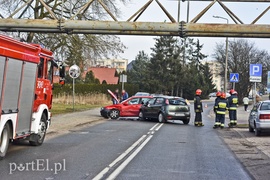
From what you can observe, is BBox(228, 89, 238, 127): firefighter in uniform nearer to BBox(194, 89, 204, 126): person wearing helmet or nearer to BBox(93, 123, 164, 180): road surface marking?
BBox(194, 89, 204, 126): person wearing helmet

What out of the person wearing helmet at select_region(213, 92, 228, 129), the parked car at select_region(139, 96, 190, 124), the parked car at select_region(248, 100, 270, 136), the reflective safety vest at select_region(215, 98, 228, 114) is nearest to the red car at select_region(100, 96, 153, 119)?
the parked car at select_region(139, 96, 190, 124)

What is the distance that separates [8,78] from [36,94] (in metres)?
2.39

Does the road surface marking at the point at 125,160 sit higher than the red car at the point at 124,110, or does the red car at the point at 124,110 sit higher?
the red car at the point at 124,110

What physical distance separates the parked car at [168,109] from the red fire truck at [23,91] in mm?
11322

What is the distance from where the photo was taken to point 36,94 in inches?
487

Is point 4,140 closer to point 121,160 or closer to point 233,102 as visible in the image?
point 121,160

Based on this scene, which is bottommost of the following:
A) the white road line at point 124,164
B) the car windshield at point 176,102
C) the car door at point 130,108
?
the white road line at point 124,164

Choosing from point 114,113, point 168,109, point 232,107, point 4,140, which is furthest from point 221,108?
point 4,140

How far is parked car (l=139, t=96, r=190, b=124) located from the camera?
80.1 feet

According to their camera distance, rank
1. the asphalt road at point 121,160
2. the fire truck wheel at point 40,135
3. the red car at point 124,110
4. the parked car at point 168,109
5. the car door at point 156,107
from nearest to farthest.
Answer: the asphalt road at point 121,160 → the fire truck wheel at point 40,135 → the parked car at point 168,109 → the car door at point 156,107 → the red car at point 124,110

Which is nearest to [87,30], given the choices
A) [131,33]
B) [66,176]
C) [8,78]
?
[131,33]

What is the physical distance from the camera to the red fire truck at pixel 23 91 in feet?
32.5

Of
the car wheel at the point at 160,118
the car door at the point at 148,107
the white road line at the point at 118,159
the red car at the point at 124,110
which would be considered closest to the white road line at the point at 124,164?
the white road line at the point at 118,159

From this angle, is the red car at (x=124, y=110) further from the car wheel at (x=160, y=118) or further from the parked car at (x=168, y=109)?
the car wheel at (x=160, y=118)
